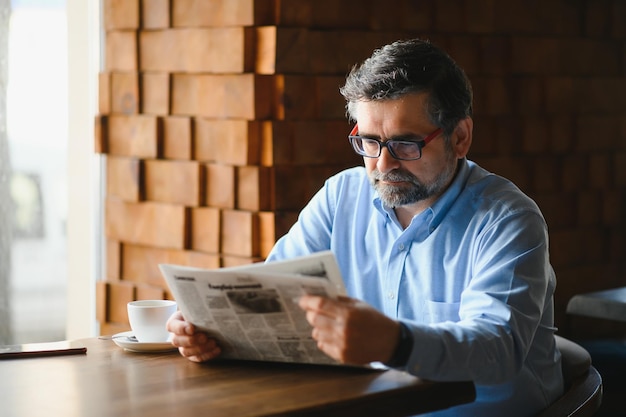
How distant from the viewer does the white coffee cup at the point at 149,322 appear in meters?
2.07

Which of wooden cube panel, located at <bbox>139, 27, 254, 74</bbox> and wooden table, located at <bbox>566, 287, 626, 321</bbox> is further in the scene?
wooden cube panel, located at <bbox>139, 27, 254, 74</bbox>

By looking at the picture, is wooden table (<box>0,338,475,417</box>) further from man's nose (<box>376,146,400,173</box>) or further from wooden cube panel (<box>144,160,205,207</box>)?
wooden cube panel (<box>144,160,205,207</box>)

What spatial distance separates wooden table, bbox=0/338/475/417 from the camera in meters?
1.62

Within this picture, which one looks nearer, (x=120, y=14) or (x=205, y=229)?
(x=205, y=229)

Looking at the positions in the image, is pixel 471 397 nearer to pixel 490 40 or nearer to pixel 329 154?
pixel 329 154

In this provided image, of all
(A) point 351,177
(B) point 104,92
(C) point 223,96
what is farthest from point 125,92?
(A) point 351,177

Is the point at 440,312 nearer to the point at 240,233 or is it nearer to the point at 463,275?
the point at 463,275

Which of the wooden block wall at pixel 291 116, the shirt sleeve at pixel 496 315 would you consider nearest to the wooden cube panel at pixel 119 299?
the wooden block wall at pixel 291 116

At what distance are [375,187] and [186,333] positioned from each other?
537 millimetres

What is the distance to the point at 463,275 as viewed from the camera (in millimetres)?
2113

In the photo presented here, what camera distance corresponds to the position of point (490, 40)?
11.7 feet

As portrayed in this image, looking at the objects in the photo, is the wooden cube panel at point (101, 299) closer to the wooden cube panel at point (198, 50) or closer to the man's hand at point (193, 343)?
the wooden cube panel at point (198, 50)

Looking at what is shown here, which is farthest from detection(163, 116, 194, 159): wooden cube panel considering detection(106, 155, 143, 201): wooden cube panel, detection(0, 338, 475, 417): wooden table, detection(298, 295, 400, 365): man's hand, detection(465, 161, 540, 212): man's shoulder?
detection(298, 295, 400, 365): man's hand

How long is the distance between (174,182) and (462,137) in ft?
4.33
